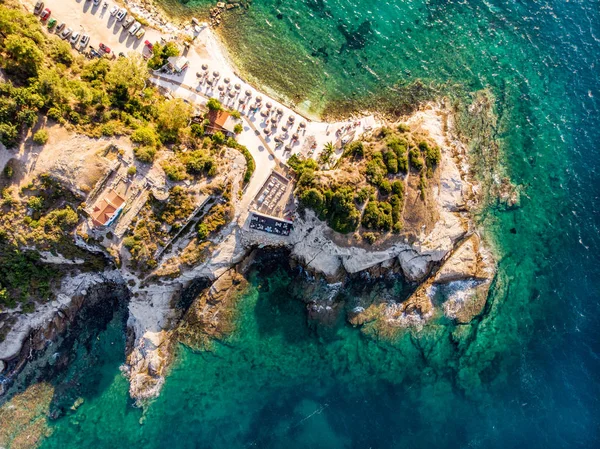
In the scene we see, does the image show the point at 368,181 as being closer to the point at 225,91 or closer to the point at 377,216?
the point at 377,216

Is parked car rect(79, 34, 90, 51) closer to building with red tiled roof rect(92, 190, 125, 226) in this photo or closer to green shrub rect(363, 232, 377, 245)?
building with red tiled roof rect(92, 190, 125, 226)

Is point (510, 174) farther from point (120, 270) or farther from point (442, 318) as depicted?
point (120, 270)

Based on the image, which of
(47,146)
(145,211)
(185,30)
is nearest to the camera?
(47,146)

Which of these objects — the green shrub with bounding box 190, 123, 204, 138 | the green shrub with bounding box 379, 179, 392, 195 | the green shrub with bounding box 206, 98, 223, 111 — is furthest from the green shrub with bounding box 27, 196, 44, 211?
the green shrub with bounding box 379, 179, 392, 195

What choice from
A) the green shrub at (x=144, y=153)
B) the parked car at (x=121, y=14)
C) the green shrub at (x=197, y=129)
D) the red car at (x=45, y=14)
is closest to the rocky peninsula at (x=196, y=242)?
the green shrub at (x=144, y=153)

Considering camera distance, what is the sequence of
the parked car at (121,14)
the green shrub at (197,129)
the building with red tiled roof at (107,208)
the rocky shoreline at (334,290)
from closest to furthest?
1. the building with red tiled roof at (107,208)
2. the green shrub at (197,129)
3. the parked car at (121,14)
4. the rocky shoreline at (334,290)

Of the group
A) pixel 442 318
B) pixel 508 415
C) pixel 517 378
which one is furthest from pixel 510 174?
pixel 508 415

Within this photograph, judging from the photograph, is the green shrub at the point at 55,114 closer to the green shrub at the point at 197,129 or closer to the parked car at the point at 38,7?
the green shrub at the point at 197,129
